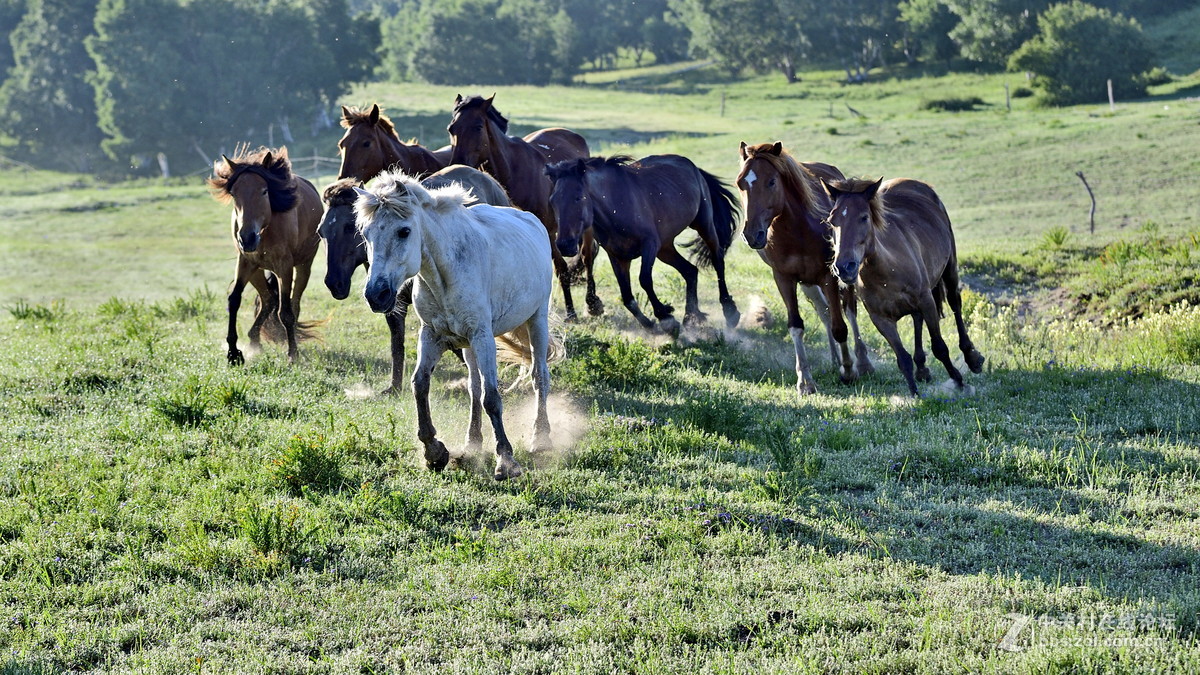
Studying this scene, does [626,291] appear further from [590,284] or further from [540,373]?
[540,373]

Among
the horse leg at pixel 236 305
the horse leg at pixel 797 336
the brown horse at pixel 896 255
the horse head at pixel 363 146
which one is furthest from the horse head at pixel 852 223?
the horse leg at pixel 236 305

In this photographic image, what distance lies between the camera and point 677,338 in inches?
440

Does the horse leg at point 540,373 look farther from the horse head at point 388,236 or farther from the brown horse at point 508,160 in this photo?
the brown horse at point 508,160

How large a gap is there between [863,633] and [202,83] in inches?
2289

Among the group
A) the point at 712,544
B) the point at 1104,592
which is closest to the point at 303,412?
the point at 712,544

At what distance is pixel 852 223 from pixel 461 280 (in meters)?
3.16

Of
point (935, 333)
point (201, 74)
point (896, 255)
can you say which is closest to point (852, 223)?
point (896, 255)

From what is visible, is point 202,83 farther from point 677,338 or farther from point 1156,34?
point 1156,34

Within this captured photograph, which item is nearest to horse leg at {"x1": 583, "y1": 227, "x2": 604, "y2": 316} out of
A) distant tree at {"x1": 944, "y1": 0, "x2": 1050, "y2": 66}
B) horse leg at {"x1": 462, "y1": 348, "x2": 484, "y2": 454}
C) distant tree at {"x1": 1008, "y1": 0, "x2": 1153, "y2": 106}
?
horse leg at {"x1": 462, "y1": 348, "x2": 484, "y2": 454}

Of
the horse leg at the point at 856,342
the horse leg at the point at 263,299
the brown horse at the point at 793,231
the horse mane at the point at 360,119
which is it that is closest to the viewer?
the brown horse at the point at 793,231

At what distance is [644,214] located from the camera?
443 inches

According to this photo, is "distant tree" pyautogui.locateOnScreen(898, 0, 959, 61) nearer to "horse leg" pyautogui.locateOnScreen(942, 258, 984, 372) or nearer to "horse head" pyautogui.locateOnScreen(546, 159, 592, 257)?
"horse leg" pyautogui.locateOnScreen(942, 258, 984, 372)

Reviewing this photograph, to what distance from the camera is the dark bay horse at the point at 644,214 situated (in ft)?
34.6

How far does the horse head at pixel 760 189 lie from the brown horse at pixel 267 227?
4.48m
